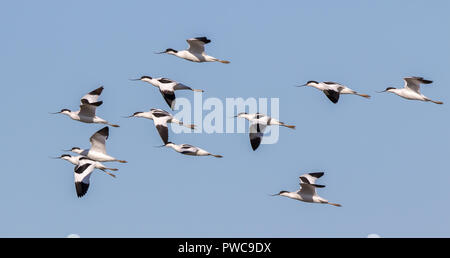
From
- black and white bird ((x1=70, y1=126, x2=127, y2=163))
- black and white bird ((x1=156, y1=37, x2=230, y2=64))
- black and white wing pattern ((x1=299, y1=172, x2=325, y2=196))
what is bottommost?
black and white wing pattern ((x1=299, y1=172, x2=325, y2=196))

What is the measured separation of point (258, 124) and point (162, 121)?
3.50 metres

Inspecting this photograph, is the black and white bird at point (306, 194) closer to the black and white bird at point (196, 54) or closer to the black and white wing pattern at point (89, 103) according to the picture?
the black and white bird at point (196, 54)

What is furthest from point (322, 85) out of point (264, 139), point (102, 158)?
point (102, 158)

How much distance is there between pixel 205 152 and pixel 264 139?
2.15 metres

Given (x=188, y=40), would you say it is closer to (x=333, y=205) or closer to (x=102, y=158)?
(x=102, y=158)

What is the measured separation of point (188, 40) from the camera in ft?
135

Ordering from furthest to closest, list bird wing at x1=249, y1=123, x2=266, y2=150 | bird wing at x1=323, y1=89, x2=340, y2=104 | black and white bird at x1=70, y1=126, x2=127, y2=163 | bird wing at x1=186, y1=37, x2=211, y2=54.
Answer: bird wing at x1=249, y1=123, x2=266, y2=150 < black and white bird at x1=70, y1=126, x2=127, y2=163 < bird wing at x1=186, y1=37, x2=211, y2=54 < bird wing at x1=323, y1=89, x2=340, y2=104

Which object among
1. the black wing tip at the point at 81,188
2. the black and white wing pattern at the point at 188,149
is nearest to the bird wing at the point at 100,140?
the black and white wing pattern at the point at 188,149

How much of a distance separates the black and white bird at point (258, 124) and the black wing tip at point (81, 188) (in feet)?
20.7

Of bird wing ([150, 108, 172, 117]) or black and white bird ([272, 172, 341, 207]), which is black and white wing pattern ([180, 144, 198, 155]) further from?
black and white bird ([272, 172, 341, 207])

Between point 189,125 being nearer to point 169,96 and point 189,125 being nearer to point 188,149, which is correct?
point 188,149

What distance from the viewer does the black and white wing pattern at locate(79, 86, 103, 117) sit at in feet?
137

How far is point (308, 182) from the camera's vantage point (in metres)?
39.9

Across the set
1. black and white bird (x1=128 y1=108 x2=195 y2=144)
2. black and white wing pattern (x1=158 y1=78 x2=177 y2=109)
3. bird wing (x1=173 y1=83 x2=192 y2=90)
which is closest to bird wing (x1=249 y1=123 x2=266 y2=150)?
black and white bird (x1=128 y1=108 x2=195 y2=144)
